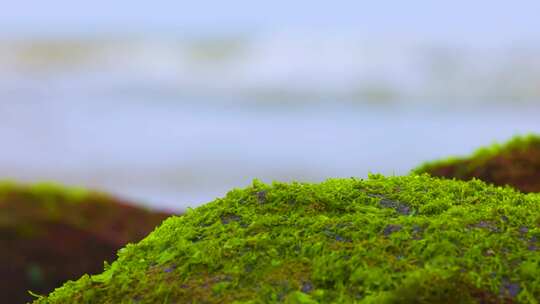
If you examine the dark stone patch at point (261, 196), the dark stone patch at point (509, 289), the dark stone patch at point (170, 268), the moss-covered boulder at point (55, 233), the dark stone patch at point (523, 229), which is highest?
the moss-covered boulder at point (55, 233)

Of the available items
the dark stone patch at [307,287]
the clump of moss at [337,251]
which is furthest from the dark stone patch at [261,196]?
the dark stone patch at [307,287]

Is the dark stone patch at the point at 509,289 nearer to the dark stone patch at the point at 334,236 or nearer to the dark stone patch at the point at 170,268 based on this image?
the dark stone patch at the point at 334,236

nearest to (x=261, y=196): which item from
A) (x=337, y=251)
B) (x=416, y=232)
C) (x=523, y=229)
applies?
(x=337, y=251)

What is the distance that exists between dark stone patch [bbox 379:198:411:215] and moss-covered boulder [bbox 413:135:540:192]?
12.3 ft

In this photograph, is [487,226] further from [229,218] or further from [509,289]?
[229,218]

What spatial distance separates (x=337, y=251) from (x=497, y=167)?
4.89 m

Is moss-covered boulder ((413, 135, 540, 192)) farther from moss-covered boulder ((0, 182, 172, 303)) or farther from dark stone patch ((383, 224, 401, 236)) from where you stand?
moss-covered boulder ((0, 182, 172, 303))

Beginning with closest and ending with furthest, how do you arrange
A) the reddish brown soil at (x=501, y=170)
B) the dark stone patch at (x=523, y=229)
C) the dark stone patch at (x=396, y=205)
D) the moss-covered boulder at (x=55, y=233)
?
the dark stone patch at (x=523, y=229) < the dark stone patch at (x=396, y=205) < the reddish brown soil at (x=501, y=170) < the moss-covered boulder at (x=55, y=233)

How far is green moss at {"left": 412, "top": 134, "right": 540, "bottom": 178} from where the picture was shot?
27.4 ft

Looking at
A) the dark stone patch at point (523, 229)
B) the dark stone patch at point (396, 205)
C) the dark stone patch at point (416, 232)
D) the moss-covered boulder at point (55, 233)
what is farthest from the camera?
the moss-covered boulder at point (55, 233)

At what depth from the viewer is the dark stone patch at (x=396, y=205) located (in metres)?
4.23

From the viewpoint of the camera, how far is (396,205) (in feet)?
14.1

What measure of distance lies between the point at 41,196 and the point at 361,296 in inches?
432

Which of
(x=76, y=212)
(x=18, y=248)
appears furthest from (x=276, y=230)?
(x=76, y=212)
